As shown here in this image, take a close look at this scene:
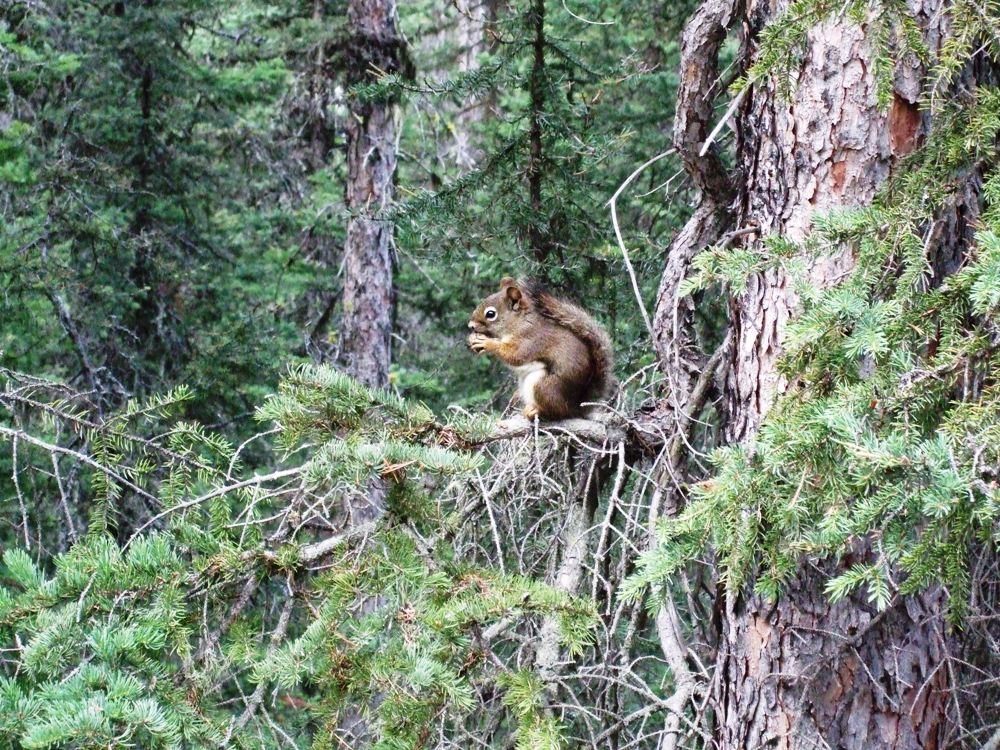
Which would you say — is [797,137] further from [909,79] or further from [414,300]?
[414,300]

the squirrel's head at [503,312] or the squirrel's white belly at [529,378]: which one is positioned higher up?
the squirrel's head at [503,312]

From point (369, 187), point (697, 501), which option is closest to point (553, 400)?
point (697, 501)

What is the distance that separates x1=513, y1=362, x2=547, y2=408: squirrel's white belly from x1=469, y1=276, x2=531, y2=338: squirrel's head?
27 centimetres

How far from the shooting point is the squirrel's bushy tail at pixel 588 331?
5.25 metres

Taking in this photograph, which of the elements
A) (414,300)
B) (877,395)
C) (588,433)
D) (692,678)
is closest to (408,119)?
(414,300)

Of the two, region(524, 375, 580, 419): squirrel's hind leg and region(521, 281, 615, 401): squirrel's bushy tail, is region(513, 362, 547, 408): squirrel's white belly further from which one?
region(521, 281, 615, 401): squirrel's bushy tail

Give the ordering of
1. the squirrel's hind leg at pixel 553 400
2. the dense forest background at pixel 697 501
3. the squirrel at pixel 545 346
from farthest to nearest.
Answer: the squirrel at pixel 545 346 → the squirrel's hind leg at pixel 553 400 → the dense forest background at pixel 697 501

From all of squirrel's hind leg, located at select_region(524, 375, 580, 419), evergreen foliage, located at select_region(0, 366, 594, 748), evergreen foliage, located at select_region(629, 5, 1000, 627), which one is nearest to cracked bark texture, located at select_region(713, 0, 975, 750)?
evergreen foliage, located at select_region(629, 5, 1000, 627)

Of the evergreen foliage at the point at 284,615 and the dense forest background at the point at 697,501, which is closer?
the dense forest background at the point at 697,501

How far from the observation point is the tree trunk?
9.79 metres

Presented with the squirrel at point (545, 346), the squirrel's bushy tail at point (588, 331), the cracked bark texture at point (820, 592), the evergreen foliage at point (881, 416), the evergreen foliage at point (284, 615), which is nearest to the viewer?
the evergreen foliage at point (881, 416)

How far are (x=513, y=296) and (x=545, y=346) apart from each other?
0.40m

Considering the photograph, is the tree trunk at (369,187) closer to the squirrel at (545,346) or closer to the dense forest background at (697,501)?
the dense forest background at (697,501)

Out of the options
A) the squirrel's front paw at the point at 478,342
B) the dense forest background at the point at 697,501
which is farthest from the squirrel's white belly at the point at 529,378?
the dense forest background at the point at 697,501
